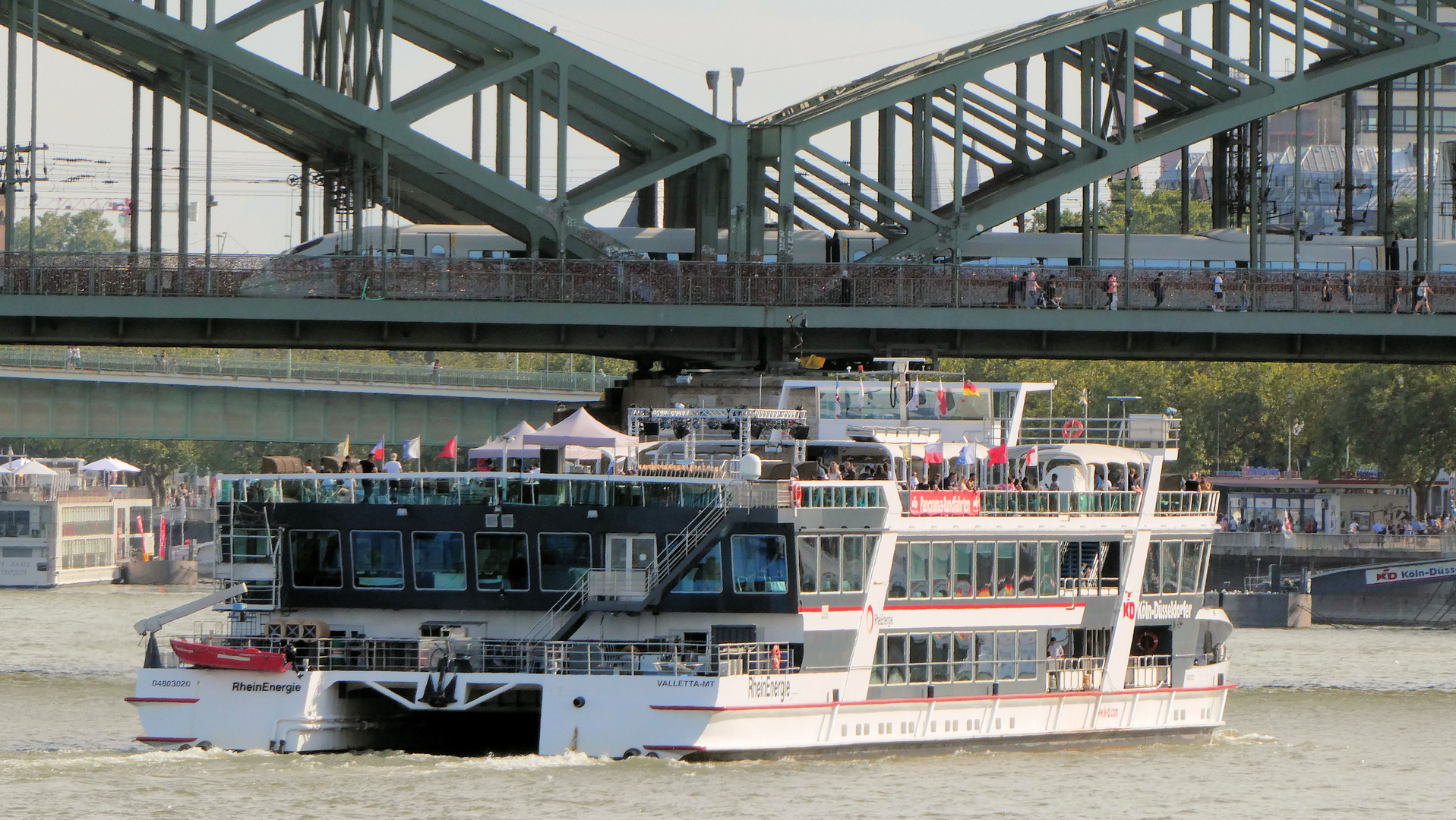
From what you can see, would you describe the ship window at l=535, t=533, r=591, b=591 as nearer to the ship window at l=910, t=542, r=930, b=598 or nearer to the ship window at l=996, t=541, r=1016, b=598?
the ship window at l=910, t=542, r=930, b=598

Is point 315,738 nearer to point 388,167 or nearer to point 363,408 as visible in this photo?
point 388,167

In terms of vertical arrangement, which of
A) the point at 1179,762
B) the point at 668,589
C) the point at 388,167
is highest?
the point at 388,167

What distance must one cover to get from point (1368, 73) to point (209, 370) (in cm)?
4300

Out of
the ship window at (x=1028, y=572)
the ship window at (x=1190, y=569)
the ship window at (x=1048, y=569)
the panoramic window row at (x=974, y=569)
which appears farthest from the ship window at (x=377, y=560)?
the ship window at (x=1190, y=569)

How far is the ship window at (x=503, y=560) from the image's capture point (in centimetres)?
4116

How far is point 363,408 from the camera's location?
302 feet

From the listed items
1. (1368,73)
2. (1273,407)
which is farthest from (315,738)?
(1273,407)

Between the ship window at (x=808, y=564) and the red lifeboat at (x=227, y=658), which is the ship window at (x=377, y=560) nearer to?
the red lifeboat at (x=227, y=658)

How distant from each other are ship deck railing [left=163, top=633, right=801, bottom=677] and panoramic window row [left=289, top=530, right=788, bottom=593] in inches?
38.5

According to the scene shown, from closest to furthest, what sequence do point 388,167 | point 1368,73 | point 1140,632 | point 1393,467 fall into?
point 1140,632, point 388,167, point 1368,73, point 1393,467

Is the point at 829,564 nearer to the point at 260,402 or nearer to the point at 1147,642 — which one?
the point at 1147,642

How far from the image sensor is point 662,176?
6588cm

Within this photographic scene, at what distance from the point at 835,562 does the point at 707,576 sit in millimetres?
2113

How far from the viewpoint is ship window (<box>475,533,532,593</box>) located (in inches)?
1620
